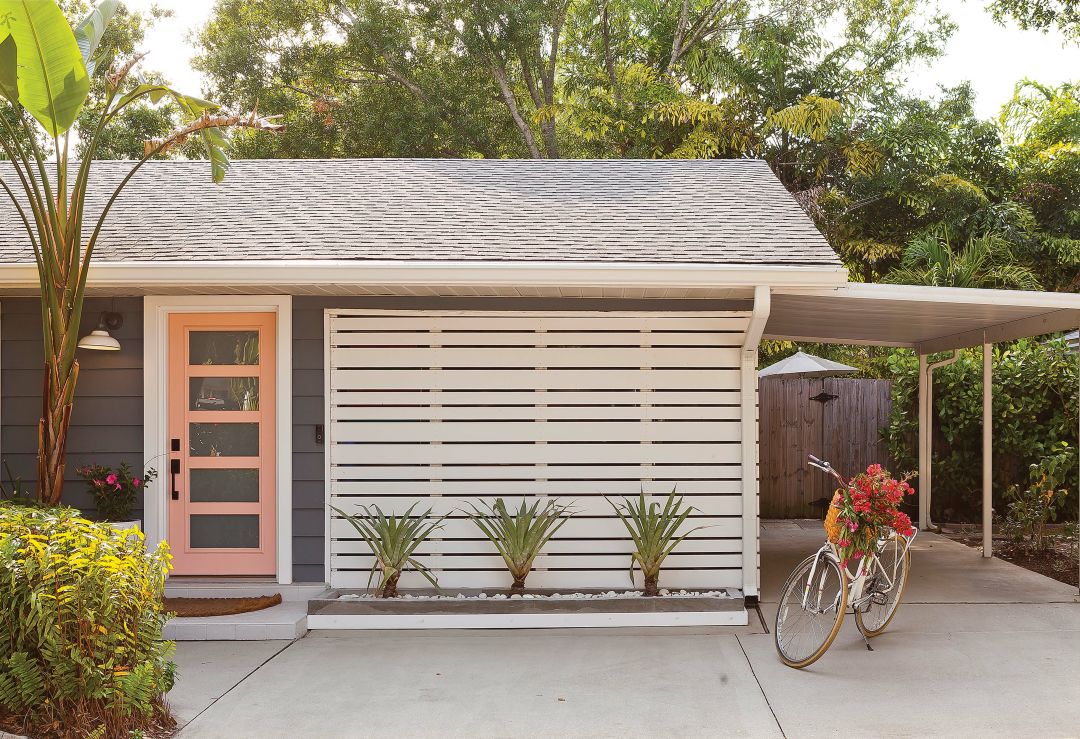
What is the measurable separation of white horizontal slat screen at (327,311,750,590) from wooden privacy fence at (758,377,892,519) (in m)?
5.40

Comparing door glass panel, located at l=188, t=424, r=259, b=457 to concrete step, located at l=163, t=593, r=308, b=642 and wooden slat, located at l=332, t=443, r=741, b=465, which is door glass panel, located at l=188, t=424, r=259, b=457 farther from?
concrete step, located at l=163, t=593, r=308, b=642

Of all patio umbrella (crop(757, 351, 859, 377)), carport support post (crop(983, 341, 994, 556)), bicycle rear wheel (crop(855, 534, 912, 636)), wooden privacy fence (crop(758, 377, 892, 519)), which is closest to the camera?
bicycle rear wheel (crop(855, 534, 912, 636))

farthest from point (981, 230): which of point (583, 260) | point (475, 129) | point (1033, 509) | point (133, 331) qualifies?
point (133, 331)

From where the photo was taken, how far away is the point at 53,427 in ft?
18.4

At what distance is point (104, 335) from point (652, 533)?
4124 millimetres

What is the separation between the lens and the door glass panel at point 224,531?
6945 mm

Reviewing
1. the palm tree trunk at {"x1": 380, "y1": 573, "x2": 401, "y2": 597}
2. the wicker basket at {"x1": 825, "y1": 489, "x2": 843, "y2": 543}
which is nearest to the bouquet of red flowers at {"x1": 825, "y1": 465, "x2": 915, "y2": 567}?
the wicker basket at {"x1": 825, "y1": 489, "x2": 843, "y2": 543}

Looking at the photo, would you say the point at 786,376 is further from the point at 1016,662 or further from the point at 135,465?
the point at 135,465

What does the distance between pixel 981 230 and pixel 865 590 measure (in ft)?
40.5

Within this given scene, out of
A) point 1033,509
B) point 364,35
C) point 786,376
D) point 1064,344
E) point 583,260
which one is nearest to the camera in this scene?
point 583,260

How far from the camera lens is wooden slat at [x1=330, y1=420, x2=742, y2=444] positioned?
687 centimetres

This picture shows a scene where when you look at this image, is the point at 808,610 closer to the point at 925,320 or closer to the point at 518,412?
the point at 518,412

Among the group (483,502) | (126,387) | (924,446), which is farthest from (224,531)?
(924,446)

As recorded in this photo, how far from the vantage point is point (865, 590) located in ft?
18.2
